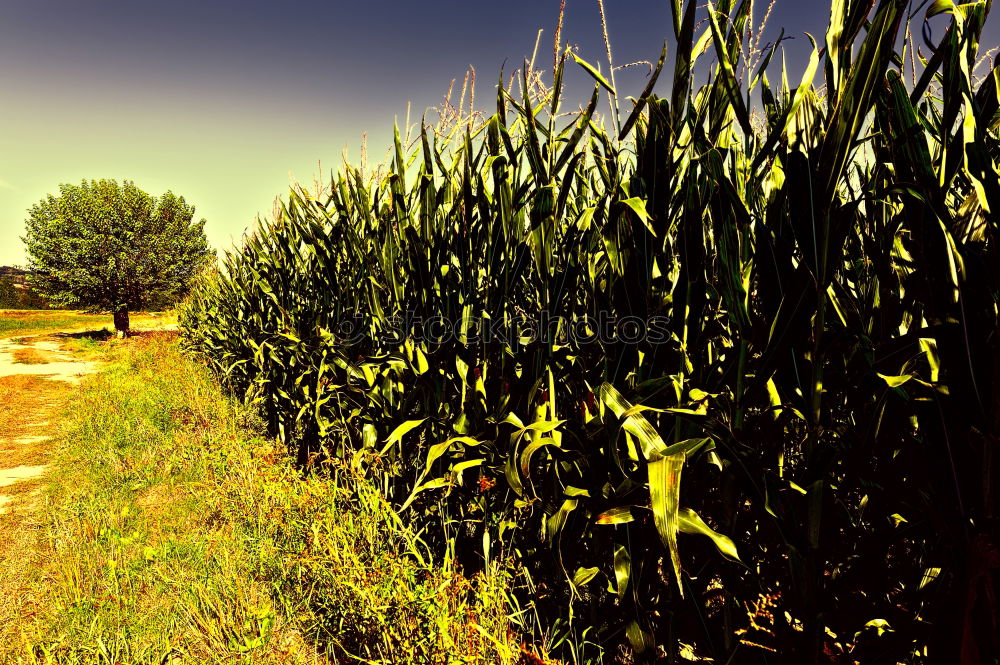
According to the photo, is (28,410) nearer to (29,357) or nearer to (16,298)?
(29,357)

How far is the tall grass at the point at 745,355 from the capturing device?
0.79m

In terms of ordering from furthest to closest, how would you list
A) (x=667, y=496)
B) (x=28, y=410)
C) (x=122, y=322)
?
(x=122, y=322) → (x=28, y=410) → (x=667, y=496)

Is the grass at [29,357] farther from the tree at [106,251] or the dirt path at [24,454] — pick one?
the tree at [106,251]

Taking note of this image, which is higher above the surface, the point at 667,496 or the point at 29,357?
the point at 667,496

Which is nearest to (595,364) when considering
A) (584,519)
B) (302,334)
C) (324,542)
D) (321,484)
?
(584,519)

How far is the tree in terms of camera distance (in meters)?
20.0

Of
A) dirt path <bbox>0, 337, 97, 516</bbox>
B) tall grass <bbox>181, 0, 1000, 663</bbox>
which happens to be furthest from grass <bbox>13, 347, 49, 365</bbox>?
tall grass <bbox>181, 0, 1000, 663</bbox>

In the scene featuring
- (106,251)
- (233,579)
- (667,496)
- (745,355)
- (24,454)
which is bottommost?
(24,454)

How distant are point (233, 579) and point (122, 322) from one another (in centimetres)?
2494

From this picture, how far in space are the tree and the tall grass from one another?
21154mm

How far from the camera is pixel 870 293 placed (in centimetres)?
112

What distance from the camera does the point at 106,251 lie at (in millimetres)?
20422

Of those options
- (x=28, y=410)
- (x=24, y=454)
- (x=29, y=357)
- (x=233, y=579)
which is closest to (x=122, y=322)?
(x=29, y=357)

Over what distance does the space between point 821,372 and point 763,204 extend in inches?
34.4
